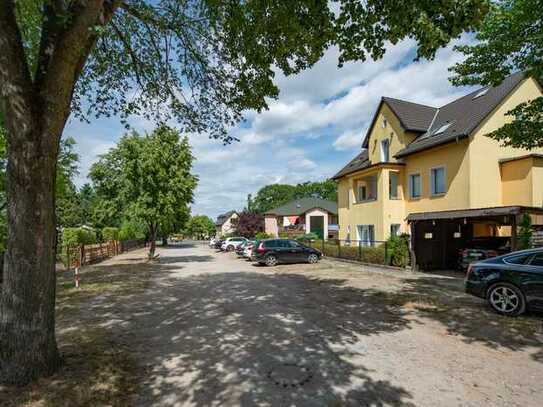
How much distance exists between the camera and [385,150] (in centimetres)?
2405

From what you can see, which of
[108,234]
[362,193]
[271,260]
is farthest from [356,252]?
[108,234]

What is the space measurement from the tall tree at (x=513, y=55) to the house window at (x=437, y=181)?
32.9ft

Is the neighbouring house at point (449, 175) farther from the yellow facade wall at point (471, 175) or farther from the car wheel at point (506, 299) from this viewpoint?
the car wheel at point (506, 299)

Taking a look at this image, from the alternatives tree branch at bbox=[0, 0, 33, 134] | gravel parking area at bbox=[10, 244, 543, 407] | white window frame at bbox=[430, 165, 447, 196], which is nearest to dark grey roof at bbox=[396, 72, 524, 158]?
white window frame at bbox=[430, 165, 447, 196]

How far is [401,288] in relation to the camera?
12.0 meters

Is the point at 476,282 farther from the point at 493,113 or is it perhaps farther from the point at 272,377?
the point at 493,113

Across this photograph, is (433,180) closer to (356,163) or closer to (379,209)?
(379,209)

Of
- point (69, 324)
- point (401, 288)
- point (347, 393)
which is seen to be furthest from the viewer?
point (401, 288)

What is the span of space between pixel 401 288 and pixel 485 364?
700 centimetres

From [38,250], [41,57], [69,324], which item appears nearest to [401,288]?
[69,324]

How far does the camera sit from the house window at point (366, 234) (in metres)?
23.6

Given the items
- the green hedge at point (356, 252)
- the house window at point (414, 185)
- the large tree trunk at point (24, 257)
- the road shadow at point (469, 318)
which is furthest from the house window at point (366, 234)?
the large tree trunk at point (24, 257)

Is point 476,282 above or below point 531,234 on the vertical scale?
below

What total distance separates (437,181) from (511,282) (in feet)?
41.7
